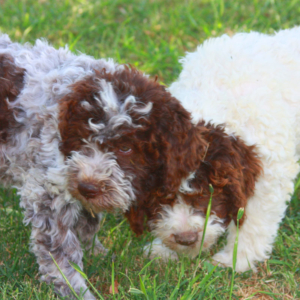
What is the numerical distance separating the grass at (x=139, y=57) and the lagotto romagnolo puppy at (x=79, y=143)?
36 cm

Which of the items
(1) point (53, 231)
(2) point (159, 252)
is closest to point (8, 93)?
(1) point (53, 231)

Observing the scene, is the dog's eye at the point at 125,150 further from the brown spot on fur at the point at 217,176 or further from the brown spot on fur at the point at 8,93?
the brown spot on fur at the point at 8,93

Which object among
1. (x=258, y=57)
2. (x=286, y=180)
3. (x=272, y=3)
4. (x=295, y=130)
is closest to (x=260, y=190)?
(x=286, y=180)

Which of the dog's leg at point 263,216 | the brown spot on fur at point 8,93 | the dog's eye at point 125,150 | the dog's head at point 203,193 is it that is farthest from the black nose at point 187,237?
the brown spot on fur at point 8,93

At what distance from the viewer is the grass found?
3.53 meters

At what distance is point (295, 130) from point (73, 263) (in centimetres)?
207

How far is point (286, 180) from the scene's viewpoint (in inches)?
148

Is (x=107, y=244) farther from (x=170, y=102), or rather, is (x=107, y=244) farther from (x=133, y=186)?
(x=170, y=102)

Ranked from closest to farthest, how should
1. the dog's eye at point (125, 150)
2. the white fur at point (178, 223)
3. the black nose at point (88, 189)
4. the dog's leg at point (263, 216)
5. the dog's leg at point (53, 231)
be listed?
the black nose at point (88, 189) → the dog's eye at point (125, 150) → the dog's leg at point (53, 231) → the white fur at point (178, 223) → the dog's leg at point (263, 216)

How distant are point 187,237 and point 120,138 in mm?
876

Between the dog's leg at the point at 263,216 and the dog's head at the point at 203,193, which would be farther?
the dog's leg at the point at 263,216

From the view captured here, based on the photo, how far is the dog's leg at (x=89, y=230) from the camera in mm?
3488

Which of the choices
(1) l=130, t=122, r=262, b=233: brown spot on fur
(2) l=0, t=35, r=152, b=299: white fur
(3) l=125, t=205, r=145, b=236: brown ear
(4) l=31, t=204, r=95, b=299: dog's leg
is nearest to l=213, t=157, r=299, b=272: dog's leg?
(1) l=130, t=122, r=262, b=233: brown spot on fur

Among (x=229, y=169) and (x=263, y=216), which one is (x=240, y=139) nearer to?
(x=229, y=169)
